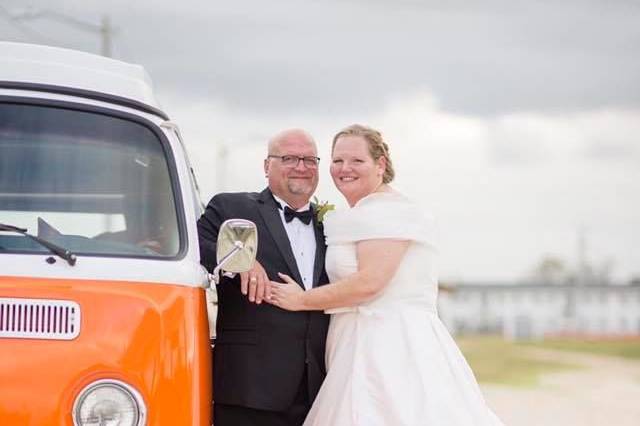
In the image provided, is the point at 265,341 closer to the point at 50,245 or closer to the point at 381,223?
the point at 381,223

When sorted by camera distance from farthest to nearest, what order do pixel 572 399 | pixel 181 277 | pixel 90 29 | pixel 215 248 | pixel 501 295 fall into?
pixel 501 295
pixel 572 399
pixel 90 29
pixel 215 248
pixel 181 277

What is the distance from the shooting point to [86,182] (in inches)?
199

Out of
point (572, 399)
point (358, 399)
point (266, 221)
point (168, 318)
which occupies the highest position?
point (266, 221)

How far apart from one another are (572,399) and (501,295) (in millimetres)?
55033

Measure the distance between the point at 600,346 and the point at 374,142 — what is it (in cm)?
5692

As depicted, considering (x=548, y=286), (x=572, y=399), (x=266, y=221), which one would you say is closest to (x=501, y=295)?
(x=548, y=286)

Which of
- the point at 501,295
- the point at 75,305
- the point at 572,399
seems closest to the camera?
the point at 75,305

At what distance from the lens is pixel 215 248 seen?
5414 millimetres

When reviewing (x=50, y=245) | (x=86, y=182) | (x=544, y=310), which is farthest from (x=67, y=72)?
(x=544, y=310)

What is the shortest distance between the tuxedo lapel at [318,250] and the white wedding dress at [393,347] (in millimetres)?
96

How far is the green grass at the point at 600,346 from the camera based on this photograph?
2188 inches

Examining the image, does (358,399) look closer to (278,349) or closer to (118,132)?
(278,349)

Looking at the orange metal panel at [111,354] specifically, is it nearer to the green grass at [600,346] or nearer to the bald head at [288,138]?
the bald head at [288,138]

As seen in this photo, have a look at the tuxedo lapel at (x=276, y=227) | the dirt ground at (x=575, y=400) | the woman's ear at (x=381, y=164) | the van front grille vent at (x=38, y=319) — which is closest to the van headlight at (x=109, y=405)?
the van front grille vent at (x=38, y=319)
